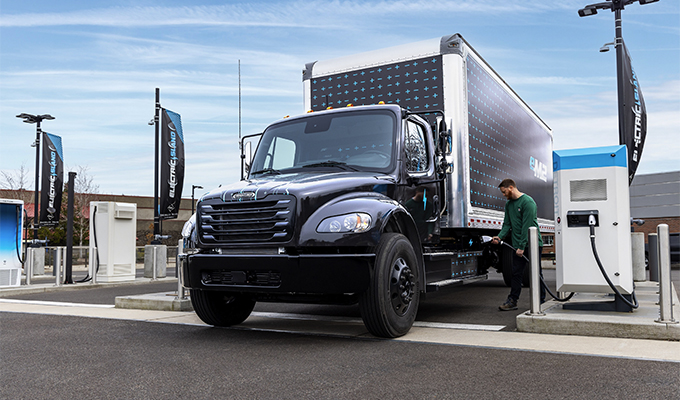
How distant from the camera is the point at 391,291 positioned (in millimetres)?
5906

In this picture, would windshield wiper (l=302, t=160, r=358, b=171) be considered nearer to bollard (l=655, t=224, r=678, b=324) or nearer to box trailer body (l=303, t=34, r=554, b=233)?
box trailer body (l=303, t=34, r=554, b=233)

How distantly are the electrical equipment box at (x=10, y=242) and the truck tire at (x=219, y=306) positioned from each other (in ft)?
30.2

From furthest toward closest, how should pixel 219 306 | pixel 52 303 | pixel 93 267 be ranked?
pixel 93 267 → pixel 52 303 → pixel 219 306

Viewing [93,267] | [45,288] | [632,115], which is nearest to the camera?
[632,115]

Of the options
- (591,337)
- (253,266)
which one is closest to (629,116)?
(591,337)

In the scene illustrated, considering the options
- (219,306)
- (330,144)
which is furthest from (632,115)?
(219,306)

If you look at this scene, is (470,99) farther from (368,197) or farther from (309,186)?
(309,186)

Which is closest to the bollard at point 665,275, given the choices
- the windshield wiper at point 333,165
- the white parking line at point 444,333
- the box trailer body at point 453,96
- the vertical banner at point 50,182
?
the white parking line at point 444,333

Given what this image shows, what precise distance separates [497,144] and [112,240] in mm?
10186

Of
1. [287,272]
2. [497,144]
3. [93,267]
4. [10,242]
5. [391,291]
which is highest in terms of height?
[497,144]

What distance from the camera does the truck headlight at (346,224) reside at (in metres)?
5.60

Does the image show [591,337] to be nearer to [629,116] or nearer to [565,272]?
[565,272]

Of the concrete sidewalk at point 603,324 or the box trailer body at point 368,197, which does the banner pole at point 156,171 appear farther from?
the concrete sidewalk at point 603,324

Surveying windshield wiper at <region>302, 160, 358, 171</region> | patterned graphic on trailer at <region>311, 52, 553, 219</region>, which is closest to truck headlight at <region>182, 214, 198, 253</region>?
windshield wiper at <region>302, 160, 358, 171</region>
